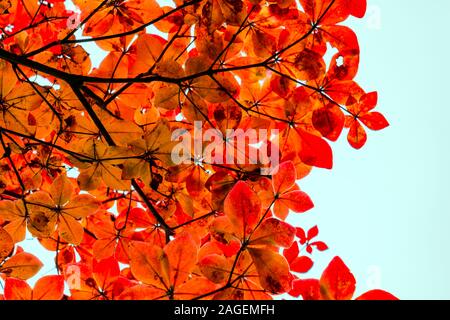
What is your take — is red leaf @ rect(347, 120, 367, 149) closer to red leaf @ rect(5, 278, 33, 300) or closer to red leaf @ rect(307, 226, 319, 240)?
red leaf @ rect(307, 226, 319, 240)

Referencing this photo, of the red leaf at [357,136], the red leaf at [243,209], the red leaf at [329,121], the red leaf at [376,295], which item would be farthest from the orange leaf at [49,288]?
the red leaf at [357,136]

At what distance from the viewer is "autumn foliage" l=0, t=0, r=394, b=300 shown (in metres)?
1.02

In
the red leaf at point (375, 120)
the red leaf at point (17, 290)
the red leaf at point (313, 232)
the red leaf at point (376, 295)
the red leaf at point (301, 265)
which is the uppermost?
the red leaf at point (375, 120)

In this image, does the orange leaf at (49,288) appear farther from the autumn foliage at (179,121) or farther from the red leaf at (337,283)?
the red leaf at (337,283)

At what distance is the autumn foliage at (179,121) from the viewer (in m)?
1.02

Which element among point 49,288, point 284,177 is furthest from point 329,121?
point 49,288

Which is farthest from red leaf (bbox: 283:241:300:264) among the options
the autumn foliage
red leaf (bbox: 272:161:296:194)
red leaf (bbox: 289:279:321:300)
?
red leaf (bbox: 289:279:321:300)

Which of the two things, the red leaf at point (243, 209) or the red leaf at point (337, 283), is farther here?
the red leaf at point (243, 209)

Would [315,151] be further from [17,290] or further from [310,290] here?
[17,290]

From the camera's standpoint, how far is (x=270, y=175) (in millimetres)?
1290

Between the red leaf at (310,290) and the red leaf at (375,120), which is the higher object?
the red leaf at (375,120)

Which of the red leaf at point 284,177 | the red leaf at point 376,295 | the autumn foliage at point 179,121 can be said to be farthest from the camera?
the red leaf at point 284,177
